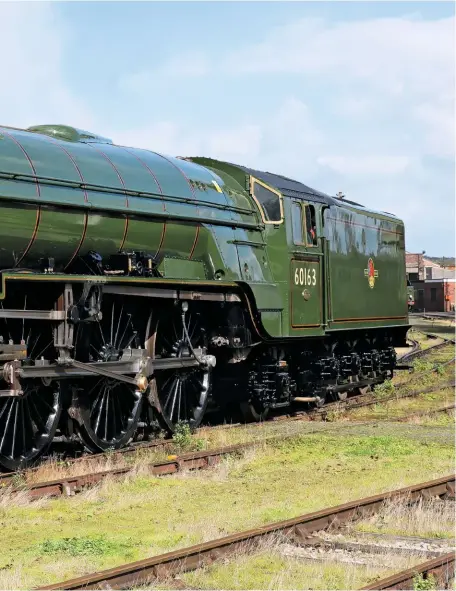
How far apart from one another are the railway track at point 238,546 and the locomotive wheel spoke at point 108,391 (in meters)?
4.21

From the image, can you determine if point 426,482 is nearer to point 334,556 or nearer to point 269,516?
point 269,516

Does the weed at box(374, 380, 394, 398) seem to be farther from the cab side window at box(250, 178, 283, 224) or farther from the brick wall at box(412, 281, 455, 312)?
the brick wall at box(412, 281, 455, 312)

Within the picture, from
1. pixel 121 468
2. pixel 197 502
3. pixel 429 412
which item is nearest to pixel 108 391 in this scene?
pixel 121 468

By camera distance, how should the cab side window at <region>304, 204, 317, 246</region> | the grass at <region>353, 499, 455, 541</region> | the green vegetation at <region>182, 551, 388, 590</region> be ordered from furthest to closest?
the cab side window at <region>304, 204, 317, 246</region>
the grass at <region>353, 499, 455, 541</region>
the green vegetation at <region>182, 551, 388, 590</region>

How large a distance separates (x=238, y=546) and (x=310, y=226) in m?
9.31

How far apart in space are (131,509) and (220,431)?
4558 millimetres

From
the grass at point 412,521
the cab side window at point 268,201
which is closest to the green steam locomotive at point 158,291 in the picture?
the cab side window at point 268,201

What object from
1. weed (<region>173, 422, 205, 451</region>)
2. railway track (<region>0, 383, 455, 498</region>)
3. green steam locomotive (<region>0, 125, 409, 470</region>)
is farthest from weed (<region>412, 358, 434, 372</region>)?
weed (<region>173, 422, 205, 451</region>)

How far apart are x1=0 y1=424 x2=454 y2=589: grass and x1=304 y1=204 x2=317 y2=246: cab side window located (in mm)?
4110

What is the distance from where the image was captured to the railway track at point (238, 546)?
554cm

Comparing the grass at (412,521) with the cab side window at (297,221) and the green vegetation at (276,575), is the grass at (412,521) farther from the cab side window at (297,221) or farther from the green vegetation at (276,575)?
the cab side window at (297,221)

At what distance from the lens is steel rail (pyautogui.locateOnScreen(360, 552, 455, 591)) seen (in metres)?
5.45

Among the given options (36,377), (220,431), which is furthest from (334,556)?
(220,431)

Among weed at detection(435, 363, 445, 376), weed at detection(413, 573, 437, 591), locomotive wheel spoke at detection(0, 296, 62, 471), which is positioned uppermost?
locomotive wheel spoke at detection(0, 296, 62, 471)
